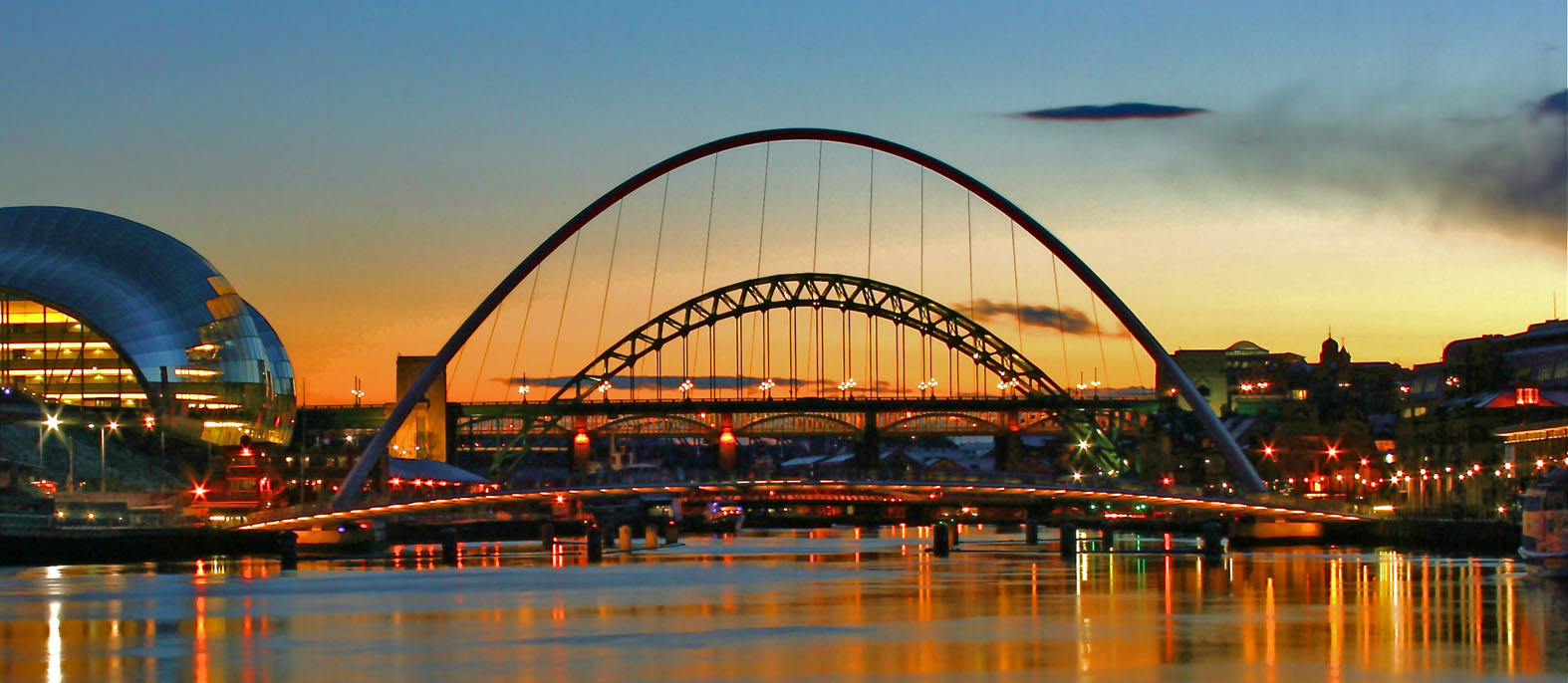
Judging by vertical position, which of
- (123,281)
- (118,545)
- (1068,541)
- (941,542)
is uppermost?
(123,281)

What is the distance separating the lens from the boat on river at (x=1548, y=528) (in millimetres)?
54312

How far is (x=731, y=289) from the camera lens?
154250mm

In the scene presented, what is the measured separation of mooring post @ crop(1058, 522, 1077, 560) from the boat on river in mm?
26382

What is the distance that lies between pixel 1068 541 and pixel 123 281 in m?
62.8

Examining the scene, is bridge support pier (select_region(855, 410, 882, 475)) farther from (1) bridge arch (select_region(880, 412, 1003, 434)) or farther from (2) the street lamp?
(2) the street lamp

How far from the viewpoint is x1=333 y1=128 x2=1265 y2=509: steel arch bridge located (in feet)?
328

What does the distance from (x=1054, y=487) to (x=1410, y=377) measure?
108m

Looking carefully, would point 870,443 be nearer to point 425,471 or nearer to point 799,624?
point 425,471

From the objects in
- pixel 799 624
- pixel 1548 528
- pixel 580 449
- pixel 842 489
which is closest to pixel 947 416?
pixel 580 449

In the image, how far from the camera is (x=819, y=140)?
10019 cm

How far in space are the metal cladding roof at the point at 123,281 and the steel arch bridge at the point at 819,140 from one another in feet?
67.1

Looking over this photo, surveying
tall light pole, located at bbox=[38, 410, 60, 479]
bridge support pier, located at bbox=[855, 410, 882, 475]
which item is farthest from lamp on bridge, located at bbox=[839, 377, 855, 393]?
tall light pole, located at bbox=[38, 410, 60, 479]

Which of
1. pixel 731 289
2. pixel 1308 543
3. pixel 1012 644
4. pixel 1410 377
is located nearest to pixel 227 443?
pixel 731 289

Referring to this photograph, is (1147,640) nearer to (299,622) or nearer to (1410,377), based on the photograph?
(299,622)
